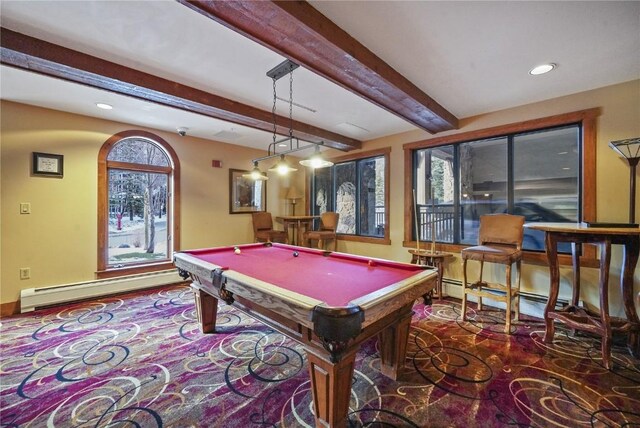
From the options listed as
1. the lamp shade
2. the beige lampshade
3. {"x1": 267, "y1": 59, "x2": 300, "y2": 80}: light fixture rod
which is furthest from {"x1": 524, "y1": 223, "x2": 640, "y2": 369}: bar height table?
the beige lampshade

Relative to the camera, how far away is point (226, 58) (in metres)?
2.37

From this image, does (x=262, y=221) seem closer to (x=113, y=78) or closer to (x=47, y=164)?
(x=47, y=164)

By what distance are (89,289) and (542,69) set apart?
5929 mm

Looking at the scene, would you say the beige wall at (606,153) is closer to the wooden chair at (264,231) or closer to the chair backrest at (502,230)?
the chair backrest at (502,230)

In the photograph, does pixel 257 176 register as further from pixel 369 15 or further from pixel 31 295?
pixel 31 295

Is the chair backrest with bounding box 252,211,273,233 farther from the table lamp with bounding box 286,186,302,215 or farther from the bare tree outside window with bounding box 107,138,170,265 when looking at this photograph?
the bare tree outside window with bounding box 107,138,170,265

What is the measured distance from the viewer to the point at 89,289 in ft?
12.2

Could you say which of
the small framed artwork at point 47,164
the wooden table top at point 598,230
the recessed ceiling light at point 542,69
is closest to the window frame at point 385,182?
the recessed ceiling light at point 542,69

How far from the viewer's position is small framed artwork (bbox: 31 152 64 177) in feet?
11.4

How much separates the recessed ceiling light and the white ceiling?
6cm

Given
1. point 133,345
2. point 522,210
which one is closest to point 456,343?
point 522,210

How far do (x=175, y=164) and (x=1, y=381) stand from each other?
11.2 feet

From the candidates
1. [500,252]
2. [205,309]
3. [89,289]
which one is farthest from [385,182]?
[89,289]

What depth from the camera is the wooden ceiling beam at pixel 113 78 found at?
2096 mm
